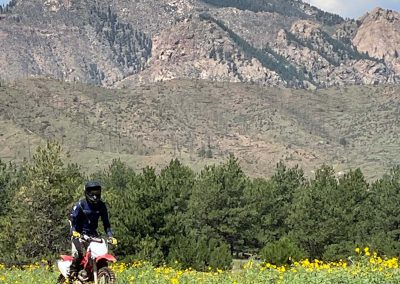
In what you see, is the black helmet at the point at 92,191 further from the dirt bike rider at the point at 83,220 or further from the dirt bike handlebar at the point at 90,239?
the dirt bike handlebar at the point at 90,239

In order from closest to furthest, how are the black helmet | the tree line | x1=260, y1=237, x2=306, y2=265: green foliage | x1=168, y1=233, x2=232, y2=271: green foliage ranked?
the black helmet, x1=260, y1=237, x2=306, y2=265: green foliage, x1=168, y1=233, x2=232, y2=271: green foliage, the tree line

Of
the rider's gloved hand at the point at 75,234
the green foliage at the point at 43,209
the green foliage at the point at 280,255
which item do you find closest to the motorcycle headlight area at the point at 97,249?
the rider's gloved hand at the point at 75,234

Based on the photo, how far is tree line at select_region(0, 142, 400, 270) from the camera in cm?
4269

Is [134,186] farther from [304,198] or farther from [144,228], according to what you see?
[304,198]

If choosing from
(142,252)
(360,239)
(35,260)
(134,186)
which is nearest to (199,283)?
(142,252)

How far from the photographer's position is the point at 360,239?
56750mm

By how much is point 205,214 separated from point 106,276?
5544 centimetres

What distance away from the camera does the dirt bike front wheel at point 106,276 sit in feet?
37.8

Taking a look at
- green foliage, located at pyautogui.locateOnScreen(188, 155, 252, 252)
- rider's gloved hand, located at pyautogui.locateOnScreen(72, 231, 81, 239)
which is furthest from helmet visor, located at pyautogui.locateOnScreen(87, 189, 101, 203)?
green foliage, located at pyautogui.locateOnScreen(188, 155, 252, 252)

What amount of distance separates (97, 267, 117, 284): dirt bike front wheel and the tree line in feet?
50.9

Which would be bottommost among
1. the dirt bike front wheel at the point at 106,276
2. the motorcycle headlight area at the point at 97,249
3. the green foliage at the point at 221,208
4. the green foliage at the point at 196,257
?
the green foliage at the point at 221,208

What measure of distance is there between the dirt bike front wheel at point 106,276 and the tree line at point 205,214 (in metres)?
15.5

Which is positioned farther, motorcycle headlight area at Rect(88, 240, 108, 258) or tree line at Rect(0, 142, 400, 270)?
tree line at Rect(0, 142, 400, 270)

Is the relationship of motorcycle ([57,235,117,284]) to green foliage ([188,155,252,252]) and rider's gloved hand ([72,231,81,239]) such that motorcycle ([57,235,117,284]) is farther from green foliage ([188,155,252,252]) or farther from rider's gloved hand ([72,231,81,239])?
green foliage ([188,155,252,252])
